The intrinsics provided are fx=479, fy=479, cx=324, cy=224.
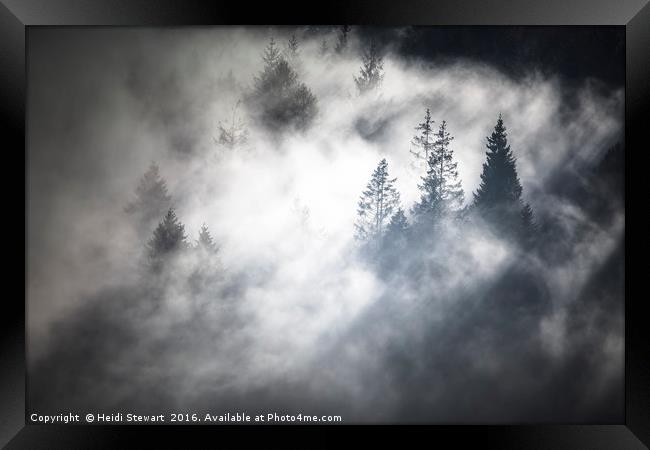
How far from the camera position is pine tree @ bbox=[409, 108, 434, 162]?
4.89ft

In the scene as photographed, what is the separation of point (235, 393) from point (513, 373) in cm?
87

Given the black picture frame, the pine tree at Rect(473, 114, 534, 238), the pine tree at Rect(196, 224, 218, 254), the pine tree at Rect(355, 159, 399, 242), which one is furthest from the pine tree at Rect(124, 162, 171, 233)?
the pine tree at Rect(473, 114, 534, 238)

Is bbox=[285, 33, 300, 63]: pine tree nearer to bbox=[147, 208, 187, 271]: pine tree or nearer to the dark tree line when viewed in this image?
the dark tree line

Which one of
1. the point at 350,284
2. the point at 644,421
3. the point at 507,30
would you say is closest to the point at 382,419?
the point at 350,284

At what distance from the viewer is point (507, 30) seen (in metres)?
1.49

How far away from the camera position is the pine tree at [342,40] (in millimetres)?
1495

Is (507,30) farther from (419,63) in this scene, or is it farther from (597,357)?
(597,357)

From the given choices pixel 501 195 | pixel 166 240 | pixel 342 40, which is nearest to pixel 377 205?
pixel 501 195

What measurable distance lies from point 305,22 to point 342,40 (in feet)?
0.41

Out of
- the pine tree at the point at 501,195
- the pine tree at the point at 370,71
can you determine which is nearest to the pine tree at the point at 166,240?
the pine tree at the point at 370,71

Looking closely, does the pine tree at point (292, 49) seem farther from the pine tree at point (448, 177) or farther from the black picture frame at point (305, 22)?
the pine tree at point (448, 177)

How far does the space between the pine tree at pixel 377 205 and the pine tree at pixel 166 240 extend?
1.80ft

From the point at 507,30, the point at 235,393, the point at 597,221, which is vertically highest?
the point at 507,30

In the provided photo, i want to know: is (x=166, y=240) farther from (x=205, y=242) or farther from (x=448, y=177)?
(x=448, y=177)
